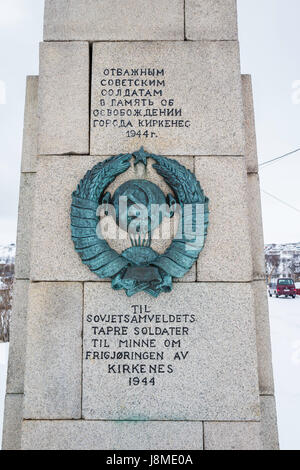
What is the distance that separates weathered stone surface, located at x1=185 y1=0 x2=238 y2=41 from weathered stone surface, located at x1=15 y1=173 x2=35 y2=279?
2871mm

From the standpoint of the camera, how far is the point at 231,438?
3.77 m

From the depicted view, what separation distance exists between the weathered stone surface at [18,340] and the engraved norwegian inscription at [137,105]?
2.31 meters

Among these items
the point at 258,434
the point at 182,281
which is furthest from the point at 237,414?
the point at 182,281

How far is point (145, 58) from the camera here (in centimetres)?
452

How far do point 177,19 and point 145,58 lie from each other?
2.42 feet

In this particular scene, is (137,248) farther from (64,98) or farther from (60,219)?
(64,98)

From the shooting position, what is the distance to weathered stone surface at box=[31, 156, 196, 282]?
4.09m

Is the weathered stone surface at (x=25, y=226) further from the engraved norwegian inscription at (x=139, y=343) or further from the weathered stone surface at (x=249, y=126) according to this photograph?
the weathered stone surface at (x=249, y=126)

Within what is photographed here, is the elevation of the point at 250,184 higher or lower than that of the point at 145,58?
lower

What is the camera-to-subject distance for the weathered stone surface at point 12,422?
4.18m

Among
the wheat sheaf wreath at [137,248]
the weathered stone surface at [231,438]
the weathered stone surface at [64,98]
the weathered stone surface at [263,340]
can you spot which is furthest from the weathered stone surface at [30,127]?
the weathered stone surface at [231,438]

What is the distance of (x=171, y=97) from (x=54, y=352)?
337 cm
